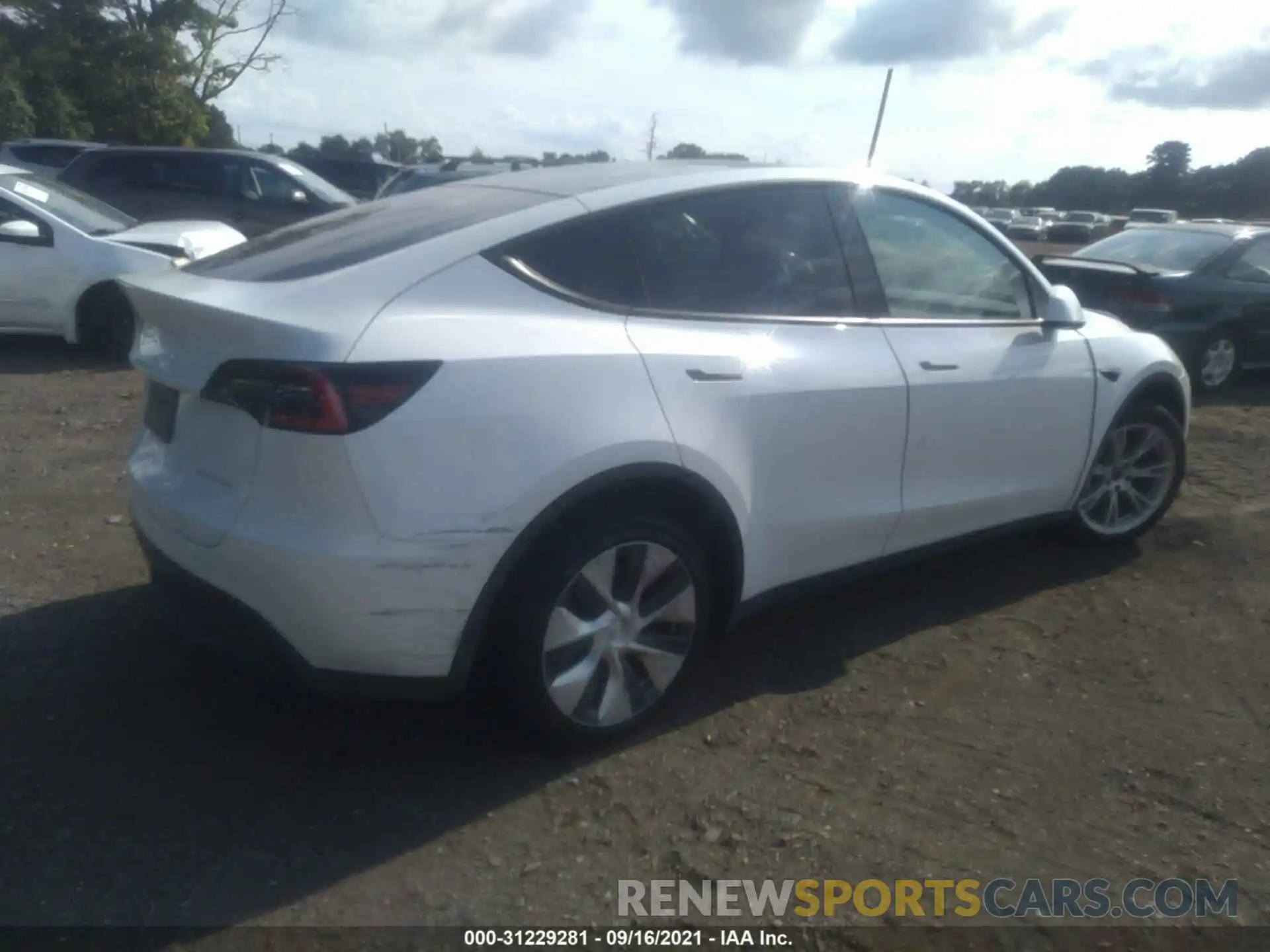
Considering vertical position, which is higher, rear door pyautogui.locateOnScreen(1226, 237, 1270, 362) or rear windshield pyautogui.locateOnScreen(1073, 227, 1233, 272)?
rear windshield pyautogui.locateOnScreen(1073, 227, 1233, 272)

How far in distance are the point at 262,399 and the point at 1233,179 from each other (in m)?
56.0

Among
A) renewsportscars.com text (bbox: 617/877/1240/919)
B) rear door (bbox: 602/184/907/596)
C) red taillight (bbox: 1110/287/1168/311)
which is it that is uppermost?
rear door (bbox: 602/184/907/596)

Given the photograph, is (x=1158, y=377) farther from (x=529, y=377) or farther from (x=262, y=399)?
(x=262, y=399)

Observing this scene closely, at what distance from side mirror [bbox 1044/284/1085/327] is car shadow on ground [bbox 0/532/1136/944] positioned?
1.24m

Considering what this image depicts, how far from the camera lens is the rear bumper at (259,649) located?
10.5ft

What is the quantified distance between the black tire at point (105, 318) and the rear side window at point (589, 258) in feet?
21.9

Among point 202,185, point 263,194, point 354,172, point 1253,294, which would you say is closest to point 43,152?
point 354,172

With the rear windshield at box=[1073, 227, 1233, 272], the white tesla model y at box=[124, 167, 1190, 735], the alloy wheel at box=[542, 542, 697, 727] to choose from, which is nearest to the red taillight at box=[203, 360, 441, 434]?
the white tesla model y at box=[124, 167, 1190, 735]

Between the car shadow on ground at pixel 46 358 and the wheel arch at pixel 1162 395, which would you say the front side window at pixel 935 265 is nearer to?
the wheel arch at pixel 1162 395

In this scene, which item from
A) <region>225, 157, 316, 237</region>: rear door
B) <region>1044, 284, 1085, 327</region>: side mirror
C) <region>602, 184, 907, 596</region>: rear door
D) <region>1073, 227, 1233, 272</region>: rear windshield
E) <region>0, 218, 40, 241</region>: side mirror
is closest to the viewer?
<region>602, 184, 907, 596</region>: rear door

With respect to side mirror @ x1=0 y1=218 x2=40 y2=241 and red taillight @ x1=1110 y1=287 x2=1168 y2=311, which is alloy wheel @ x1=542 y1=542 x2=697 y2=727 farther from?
side mirror @ x1=0 y1=218 x2=40 y2=241

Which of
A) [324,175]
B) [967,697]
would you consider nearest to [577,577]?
[967,697]

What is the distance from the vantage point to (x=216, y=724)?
3732mm

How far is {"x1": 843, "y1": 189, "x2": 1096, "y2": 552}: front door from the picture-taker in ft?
14.2
